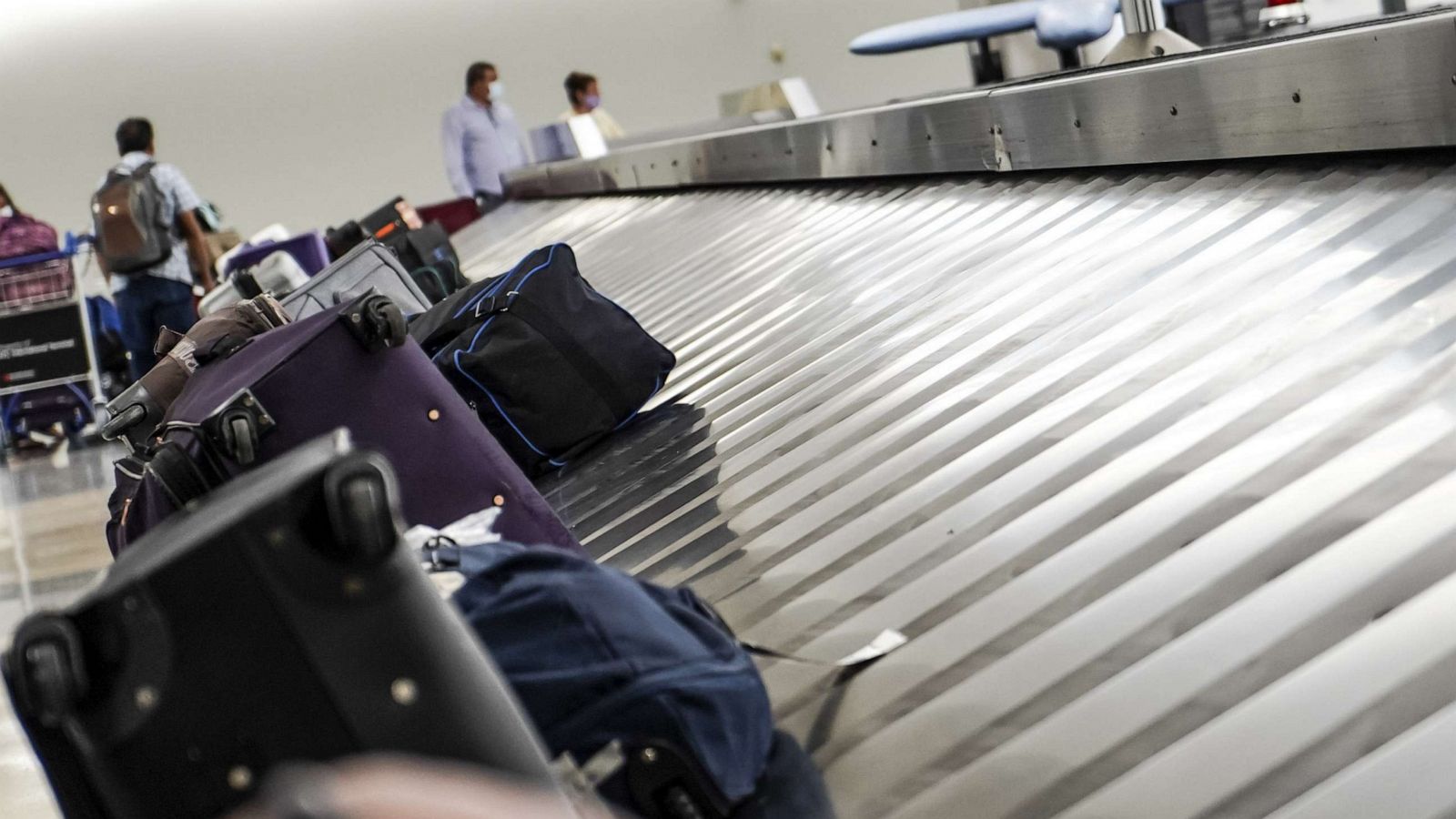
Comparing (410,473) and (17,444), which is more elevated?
(410,473)

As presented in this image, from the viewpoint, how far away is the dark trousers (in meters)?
8.54

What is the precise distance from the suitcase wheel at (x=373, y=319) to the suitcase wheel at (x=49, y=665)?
4.05 ft

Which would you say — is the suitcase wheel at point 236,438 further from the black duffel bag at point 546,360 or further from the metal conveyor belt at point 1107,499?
the black duffel bag at point 546,360

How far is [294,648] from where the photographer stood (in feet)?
3.10

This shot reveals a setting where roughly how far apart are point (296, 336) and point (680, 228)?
286 cm

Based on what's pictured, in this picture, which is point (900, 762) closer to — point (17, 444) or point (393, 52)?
point (17, 444)

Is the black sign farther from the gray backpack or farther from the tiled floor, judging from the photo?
the gray backpack

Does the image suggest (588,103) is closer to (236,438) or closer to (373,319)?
(373,319)

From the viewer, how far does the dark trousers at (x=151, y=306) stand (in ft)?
28.0

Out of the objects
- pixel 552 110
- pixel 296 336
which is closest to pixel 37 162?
pixel 552 110

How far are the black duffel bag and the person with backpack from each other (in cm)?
607

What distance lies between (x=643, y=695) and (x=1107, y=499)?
2.05 feet

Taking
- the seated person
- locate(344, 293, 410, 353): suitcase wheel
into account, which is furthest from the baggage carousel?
the seated person

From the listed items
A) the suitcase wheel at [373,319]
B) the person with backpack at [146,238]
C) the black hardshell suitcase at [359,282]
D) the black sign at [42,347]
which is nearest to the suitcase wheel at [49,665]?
the suitcase wheel at [373,319]
